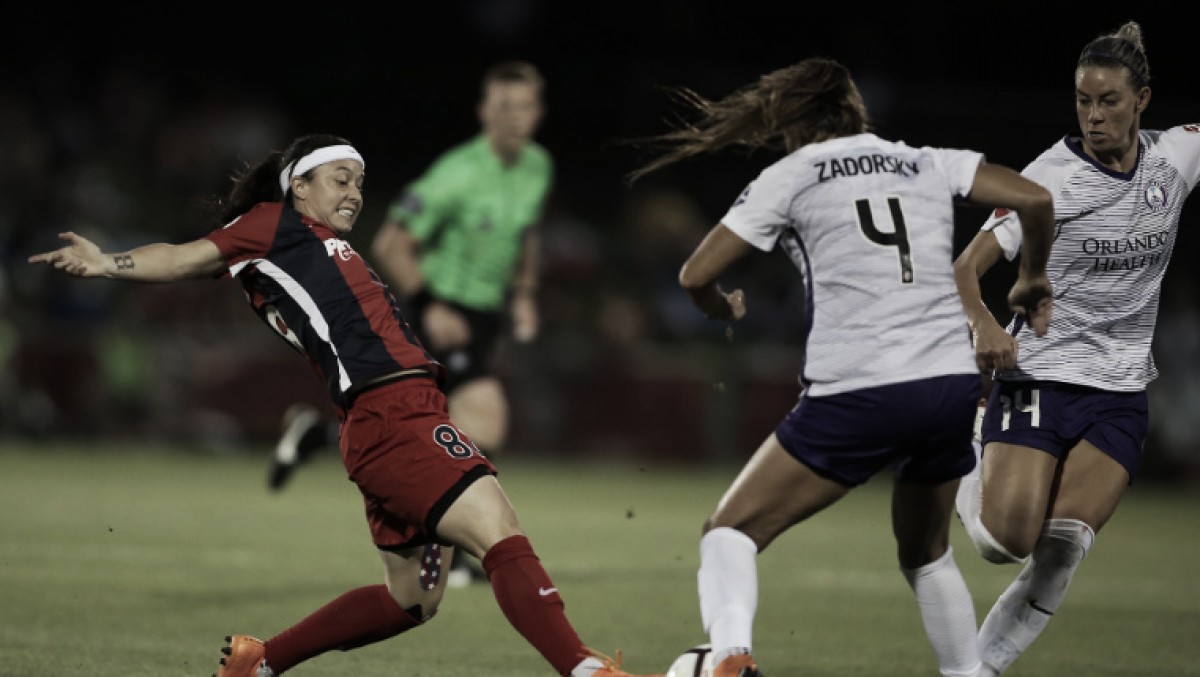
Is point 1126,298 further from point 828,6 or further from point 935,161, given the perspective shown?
point 828,6

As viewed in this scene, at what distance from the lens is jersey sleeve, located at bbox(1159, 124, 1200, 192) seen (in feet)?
18.9

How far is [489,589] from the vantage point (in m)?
8.53

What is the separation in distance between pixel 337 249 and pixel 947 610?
2.24 m

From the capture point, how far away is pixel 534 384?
55.8 feet

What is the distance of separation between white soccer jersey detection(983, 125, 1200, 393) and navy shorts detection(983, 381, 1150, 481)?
0.14 feet

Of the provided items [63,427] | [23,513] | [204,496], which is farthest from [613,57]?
[23,513]

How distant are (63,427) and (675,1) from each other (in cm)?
976

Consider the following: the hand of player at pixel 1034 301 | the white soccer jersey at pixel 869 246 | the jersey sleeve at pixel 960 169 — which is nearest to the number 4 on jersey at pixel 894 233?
the white soccer jersey at pixel 869 246

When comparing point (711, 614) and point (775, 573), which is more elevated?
point (711, 614)

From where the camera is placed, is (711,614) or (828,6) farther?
(828,6)

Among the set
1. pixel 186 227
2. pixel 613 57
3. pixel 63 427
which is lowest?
pixel 63 427

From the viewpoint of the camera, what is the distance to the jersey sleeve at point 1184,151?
18.9 ft

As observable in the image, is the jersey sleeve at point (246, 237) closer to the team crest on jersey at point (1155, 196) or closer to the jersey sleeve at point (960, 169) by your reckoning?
the jersey sleeve at point (960, 169)

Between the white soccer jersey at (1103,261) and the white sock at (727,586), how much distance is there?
1589 millimetres
